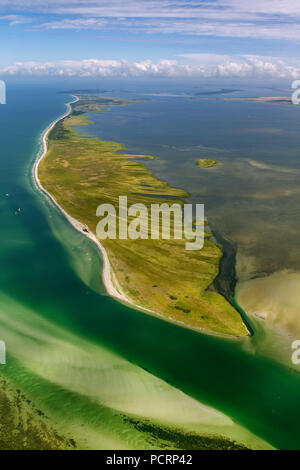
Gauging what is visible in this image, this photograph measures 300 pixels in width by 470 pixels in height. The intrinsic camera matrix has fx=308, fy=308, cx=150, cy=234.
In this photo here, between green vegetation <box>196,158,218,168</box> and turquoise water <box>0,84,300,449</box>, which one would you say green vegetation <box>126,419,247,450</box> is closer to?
turquoise water <box>0,84,300,449</box>

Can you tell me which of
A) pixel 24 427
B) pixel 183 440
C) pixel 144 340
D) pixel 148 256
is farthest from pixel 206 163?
pixel 24 427

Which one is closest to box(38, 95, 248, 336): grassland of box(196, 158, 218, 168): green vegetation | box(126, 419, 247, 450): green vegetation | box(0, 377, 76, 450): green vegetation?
box(126, 419, 247, 450): green vegetation

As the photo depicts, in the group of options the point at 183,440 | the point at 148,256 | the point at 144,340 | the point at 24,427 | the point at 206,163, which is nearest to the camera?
the point at 183,440

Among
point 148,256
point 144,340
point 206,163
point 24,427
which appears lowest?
point 24,427

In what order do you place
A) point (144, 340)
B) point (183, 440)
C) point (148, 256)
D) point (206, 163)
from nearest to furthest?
point (183, 440) → point (144, 340) → point (148, 256) → point (206, 163)

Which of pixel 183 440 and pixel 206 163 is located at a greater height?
pixel 206 163

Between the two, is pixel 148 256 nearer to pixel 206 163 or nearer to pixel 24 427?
pixel 24 427

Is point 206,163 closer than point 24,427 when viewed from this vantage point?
No
